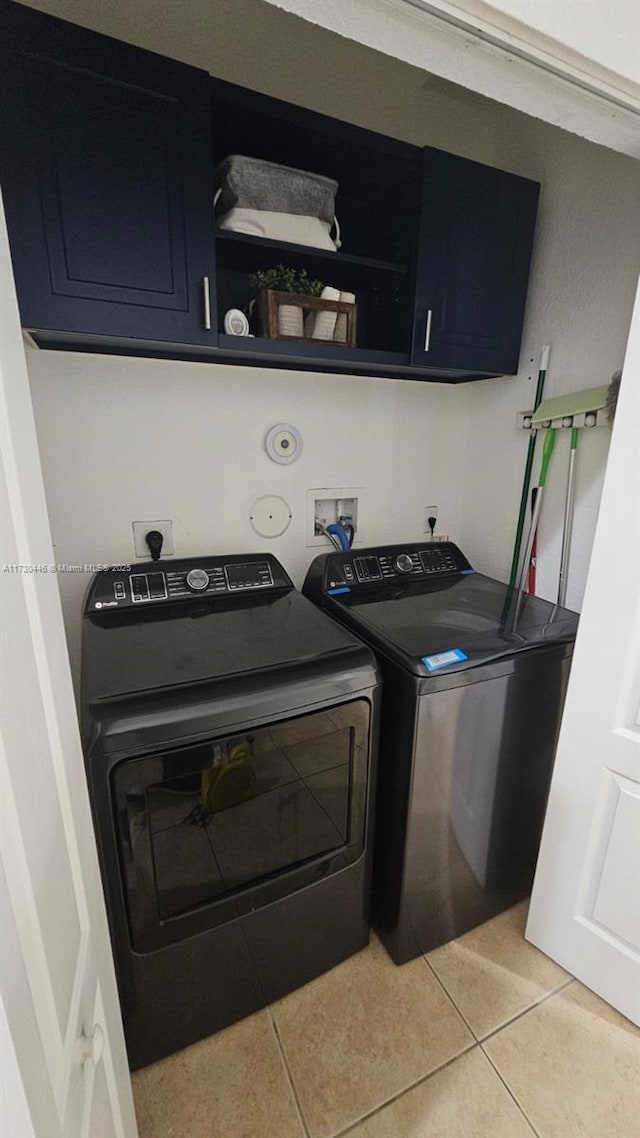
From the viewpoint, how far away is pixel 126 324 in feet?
3.52

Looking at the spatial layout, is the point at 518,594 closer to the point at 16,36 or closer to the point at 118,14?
the point at 16,36

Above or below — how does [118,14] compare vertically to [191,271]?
above

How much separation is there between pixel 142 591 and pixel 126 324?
0.70 m

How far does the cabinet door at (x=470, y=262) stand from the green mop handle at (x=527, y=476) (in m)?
0.14

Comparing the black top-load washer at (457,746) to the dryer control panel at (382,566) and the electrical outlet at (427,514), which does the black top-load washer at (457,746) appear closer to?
the dryer control panel at (382,566)

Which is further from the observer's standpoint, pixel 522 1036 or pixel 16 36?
pixel 522 1036

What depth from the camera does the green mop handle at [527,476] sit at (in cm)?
159

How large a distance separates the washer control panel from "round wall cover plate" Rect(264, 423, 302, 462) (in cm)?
38

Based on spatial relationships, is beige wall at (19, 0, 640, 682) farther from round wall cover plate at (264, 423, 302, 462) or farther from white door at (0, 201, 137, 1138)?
white door at (0, 201, 137, 1138)

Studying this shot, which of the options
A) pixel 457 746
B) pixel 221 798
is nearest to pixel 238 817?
pixel 221 798

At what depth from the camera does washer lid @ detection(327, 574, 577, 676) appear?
1177mm

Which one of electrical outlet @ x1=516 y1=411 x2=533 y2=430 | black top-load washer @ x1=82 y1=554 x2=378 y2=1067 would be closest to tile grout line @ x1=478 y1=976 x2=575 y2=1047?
black top-load washer @ x1=82 y1=554 x2=378 y2=1067

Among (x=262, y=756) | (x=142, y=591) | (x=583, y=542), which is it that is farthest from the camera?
(x=583, y=542)

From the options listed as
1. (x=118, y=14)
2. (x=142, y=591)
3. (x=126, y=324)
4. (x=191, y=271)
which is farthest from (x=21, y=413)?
(x=118, y=14)
